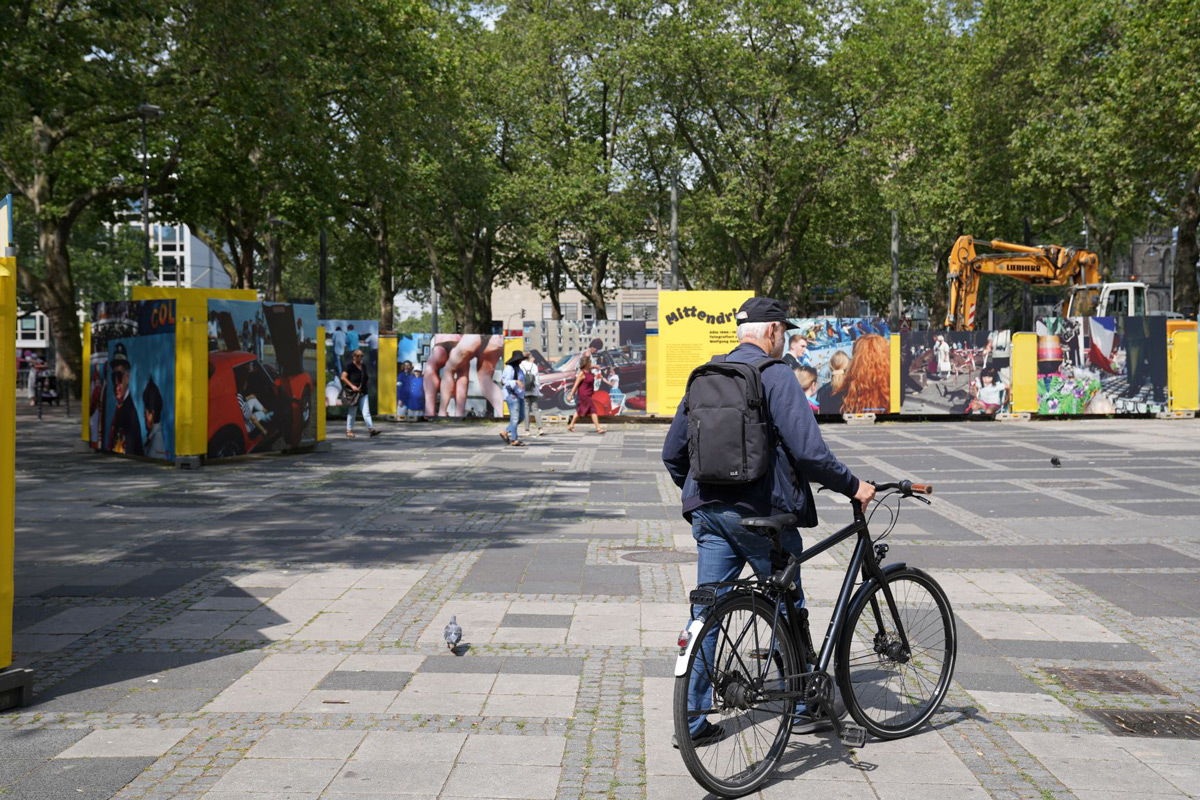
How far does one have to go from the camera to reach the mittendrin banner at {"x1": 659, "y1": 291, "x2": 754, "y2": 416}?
24.8 meters

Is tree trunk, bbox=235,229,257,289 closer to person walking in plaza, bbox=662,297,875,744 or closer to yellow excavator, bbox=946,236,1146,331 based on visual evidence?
yellow excavator, bbox=946,236,1146,331

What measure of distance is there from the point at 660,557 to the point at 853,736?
4.48m

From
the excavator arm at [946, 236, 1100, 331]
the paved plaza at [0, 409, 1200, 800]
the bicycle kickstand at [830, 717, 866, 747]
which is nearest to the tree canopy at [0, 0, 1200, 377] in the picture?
the excavator arm at [946, 236, 1100, 331]

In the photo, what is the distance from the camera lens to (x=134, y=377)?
52.7ft

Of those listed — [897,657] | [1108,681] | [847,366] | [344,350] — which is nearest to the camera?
[897,657]

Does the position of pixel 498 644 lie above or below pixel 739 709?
Result: below

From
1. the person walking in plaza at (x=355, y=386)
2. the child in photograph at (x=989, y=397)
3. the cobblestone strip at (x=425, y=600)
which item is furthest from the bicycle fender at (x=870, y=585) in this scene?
the child in photograph at (x=989, y=397)

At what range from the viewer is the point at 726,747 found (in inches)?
166

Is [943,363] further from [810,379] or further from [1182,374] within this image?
[1182,374]

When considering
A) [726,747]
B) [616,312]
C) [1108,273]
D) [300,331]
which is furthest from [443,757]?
[616,312]

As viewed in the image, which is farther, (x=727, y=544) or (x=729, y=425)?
(x=727, y=544)

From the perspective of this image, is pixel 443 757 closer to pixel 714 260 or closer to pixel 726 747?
pixel 726 747

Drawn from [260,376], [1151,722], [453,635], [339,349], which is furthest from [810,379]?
[1151,722]

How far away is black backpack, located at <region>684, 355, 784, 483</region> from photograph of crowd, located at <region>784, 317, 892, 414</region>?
73.9 ft
